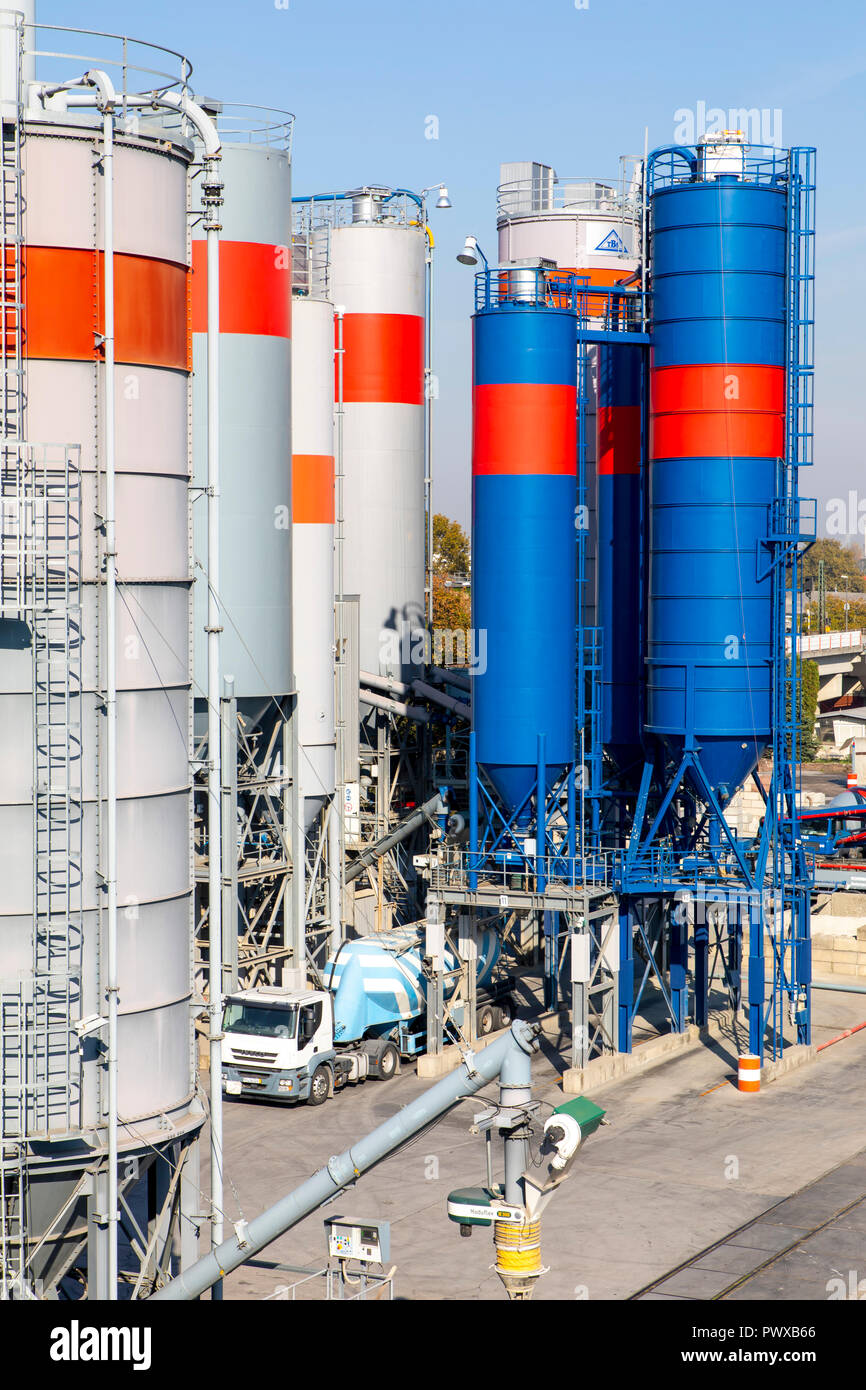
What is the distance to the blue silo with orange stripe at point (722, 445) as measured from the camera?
120 ft

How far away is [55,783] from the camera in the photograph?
65.7 feet

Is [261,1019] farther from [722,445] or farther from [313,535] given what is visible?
[722,445]

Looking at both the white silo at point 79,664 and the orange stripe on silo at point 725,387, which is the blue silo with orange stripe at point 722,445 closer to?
the orange stripe on silo at point 725,387

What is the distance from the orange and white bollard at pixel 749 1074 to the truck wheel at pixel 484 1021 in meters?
6.17

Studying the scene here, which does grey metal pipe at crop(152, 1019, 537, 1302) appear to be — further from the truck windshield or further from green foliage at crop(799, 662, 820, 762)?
green foliage at crop(799, 662, 820, 762)

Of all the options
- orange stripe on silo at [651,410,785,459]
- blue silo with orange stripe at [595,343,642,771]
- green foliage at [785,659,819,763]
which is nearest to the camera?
orange stripe on silo at [651,410,785,459]

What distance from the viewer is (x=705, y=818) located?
38.7m

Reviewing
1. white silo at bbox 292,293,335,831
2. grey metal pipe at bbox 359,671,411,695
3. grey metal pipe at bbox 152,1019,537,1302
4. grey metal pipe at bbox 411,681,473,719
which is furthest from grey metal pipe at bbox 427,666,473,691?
grey metal pipe at bbox 152,1019,537,1302

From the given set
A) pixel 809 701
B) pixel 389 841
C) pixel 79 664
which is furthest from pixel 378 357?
pixel 809 701

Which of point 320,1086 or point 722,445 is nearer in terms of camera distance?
point 320,1086

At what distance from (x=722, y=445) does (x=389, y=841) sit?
1412cm

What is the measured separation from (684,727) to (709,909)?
19.5ft

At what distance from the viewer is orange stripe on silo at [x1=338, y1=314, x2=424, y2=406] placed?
4809cm

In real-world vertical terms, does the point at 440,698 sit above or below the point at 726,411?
below
